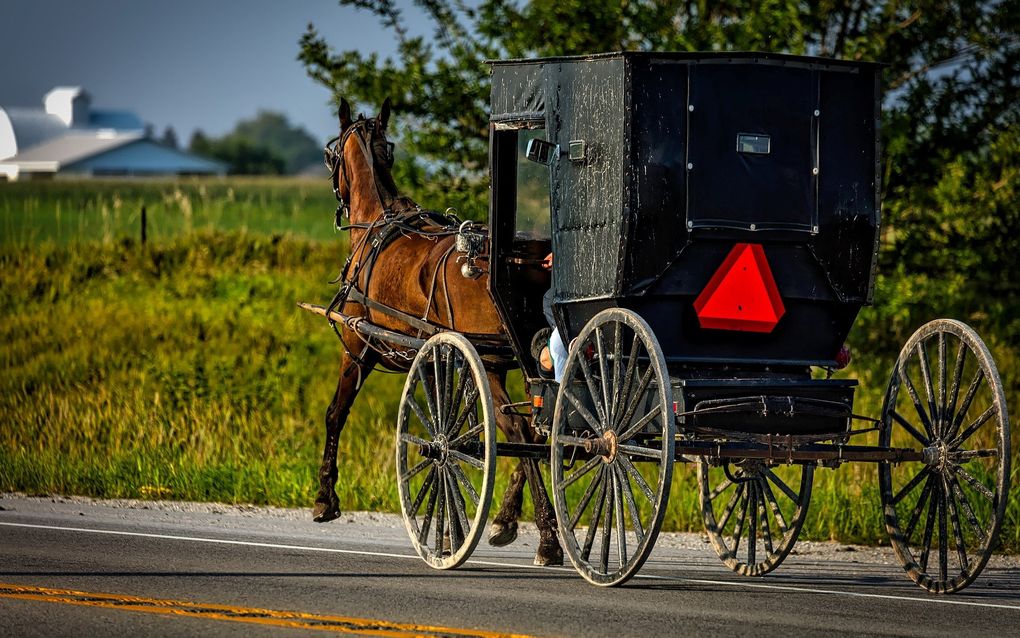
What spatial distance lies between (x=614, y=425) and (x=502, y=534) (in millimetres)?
2170

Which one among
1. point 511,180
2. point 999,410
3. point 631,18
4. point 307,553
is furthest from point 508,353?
point 631,18

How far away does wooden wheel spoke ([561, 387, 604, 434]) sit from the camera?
26.7ft

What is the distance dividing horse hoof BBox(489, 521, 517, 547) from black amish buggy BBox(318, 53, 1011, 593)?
99cm

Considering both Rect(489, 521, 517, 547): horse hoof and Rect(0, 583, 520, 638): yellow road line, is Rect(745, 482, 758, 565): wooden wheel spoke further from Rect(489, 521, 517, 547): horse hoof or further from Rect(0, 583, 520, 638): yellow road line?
Rect(0, 583, 520, 638): yellow road line

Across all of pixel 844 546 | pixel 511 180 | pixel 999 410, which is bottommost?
pixel 844 546

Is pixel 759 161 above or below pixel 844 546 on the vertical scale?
above

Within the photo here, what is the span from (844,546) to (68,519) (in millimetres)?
5219

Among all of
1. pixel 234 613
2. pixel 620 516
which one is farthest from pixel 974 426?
pixel 234 613

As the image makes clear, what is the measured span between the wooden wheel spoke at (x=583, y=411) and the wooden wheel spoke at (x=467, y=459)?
568 mm

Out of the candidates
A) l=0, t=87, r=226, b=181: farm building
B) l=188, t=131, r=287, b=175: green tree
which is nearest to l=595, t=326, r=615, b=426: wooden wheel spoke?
l=0, t=87, r=226, b=181: farm building

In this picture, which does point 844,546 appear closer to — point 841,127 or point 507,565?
point 507,565

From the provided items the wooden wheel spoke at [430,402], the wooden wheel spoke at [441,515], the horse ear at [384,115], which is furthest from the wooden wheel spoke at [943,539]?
the horse ear at [384,115]

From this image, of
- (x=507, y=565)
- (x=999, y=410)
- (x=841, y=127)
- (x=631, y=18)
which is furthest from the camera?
(x=631, y=18)

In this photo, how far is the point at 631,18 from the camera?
1600 centimetres
